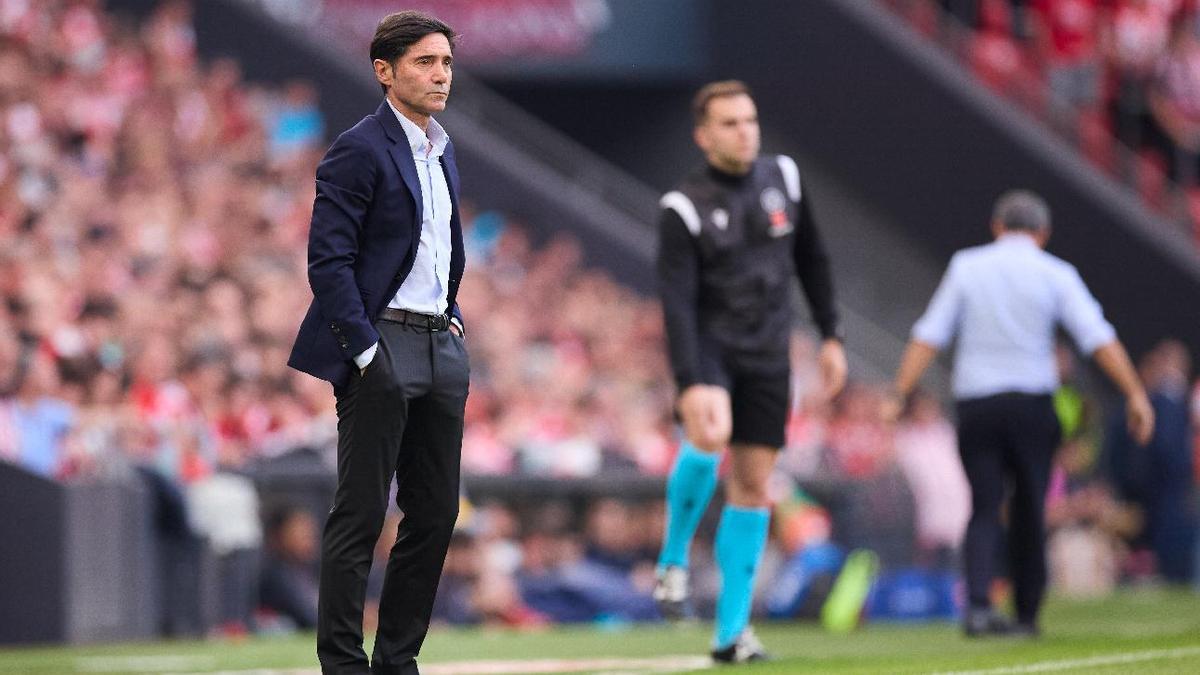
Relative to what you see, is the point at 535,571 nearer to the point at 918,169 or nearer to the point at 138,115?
the point at 138,115

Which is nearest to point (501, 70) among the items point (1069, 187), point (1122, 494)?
point (1069, 187)

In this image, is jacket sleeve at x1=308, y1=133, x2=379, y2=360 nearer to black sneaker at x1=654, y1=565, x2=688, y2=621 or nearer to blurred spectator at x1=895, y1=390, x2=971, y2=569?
black sneaker at x1=654, y1=565, x2=688, y2=621

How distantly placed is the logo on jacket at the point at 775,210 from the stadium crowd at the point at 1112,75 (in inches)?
597

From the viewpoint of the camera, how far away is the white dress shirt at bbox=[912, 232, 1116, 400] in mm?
10359

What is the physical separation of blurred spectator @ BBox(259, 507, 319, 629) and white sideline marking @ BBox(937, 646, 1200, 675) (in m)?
6.21

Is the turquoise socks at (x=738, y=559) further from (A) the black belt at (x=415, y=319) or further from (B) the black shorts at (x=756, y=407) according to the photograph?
(A) the black belt at (x=415, y=319)

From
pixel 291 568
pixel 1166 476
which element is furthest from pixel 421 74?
pixel 1166 476

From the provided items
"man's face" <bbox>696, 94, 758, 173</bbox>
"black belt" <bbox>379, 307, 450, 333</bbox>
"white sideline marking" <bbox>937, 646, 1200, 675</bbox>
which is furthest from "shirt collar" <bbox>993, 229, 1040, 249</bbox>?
"black belt" <bbox>379, 307, 450, 333</bbox>

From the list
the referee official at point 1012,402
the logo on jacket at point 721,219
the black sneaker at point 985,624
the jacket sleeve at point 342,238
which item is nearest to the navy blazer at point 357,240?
the jacket sleeve at point 342,238

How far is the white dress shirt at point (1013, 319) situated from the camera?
34.0ft

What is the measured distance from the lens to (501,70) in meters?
Result: 25.8

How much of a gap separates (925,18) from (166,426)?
1363cm

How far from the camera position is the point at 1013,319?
10.4m

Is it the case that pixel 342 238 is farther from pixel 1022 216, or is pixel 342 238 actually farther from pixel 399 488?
pixel 1022 216
